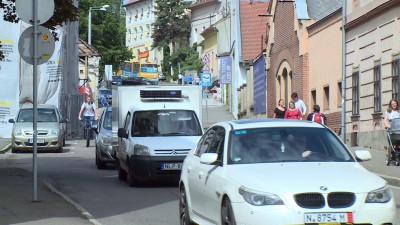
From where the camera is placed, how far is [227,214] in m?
9.70

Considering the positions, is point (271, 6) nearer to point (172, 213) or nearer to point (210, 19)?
point (172, 213)

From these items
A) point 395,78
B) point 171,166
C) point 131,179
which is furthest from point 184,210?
point 395,78

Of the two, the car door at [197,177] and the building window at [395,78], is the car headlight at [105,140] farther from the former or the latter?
the car door at [197,177]

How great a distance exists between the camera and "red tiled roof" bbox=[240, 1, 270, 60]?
68.9 metres

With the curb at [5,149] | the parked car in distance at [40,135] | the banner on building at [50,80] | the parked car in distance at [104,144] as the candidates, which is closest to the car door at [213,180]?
the parked car in distance at [104,144]

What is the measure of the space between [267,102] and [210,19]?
61799mm

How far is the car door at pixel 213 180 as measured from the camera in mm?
10141

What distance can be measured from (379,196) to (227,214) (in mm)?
1579

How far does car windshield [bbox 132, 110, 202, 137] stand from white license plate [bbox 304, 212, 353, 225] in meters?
10.6

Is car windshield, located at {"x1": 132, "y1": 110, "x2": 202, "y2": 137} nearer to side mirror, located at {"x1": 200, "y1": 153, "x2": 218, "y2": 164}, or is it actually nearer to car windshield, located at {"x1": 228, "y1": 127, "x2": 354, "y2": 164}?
car windshield, located at {"x1": 228, "y1": 127, "x2": 354, "y2": 164}

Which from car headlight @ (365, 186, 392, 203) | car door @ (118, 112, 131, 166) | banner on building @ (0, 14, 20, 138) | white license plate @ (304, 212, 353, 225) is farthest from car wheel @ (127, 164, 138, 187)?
banner on building @ (0, 14, 20, 138)

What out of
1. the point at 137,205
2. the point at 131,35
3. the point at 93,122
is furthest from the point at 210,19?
the point at 137,205

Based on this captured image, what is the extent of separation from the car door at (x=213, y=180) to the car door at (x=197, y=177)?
9 cm

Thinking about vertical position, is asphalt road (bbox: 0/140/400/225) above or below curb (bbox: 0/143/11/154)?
below
